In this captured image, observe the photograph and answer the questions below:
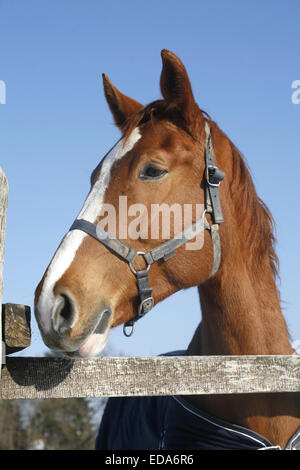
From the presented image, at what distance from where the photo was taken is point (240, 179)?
3.09 meters

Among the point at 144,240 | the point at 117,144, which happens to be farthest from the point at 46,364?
the point at 117,144

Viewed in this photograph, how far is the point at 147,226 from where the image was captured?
103 inches

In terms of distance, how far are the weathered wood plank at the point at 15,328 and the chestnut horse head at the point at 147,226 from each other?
23 centimetres

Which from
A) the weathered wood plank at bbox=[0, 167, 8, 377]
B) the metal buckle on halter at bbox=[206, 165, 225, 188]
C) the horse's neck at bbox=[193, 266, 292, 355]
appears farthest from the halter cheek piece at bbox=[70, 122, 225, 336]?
the weathered wood plank at bbox=[0, 167, 8, 377]

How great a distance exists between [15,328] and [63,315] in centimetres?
35

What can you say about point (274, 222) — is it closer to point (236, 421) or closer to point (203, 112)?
point (203, 112)

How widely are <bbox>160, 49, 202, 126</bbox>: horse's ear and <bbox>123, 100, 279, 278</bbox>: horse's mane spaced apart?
1.7 inches

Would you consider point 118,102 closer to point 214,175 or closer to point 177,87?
point 177,87

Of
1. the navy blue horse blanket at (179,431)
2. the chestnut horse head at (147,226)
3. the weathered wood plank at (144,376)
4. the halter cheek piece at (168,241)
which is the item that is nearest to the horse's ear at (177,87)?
the chestnut horse head at (147,226)

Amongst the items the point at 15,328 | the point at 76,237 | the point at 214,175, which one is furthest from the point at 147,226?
the point at 15,328

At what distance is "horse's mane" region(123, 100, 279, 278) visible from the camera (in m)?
2.94

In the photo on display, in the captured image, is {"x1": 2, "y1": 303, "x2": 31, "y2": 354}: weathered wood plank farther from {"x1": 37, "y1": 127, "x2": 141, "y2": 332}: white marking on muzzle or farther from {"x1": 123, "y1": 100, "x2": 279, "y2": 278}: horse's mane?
{"x1": 123, "y1": 100, "x2": 279, "y2": 278}: horse's mane

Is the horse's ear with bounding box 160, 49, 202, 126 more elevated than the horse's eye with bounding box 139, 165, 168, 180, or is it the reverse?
the horse's ear with bounding box 160, 49, 202, 126
